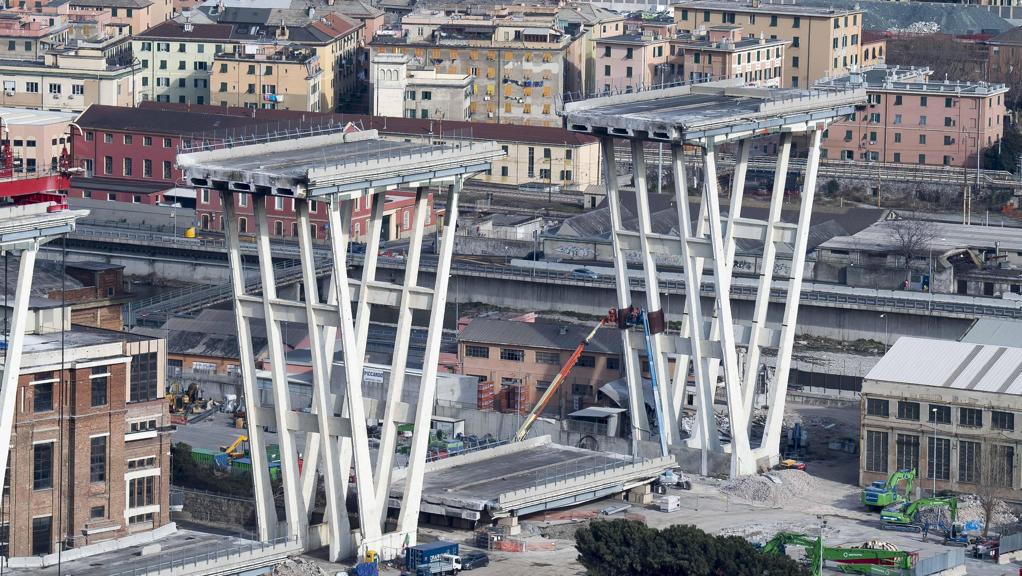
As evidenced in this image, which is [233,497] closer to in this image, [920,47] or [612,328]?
[612,328]

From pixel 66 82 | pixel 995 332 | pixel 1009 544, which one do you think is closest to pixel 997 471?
pixel 1009 544

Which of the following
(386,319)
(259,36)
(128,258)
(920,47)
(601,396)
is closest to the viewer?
(601,396)

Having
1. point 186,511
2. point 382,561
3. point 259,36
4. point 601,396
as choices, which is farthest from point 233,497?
point 259,36

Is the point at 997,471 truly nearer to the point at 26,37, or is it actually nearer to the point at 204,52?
the point at 204,52

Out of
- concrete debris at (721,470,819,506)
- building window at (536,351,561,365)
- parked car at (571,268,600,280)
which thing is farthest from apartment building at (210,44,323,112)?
concrete debris at (721,470,819,506)

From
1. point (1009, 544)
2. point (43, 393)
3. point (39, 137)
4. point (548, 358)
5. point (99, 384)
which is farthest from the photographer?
point (39, 137)
